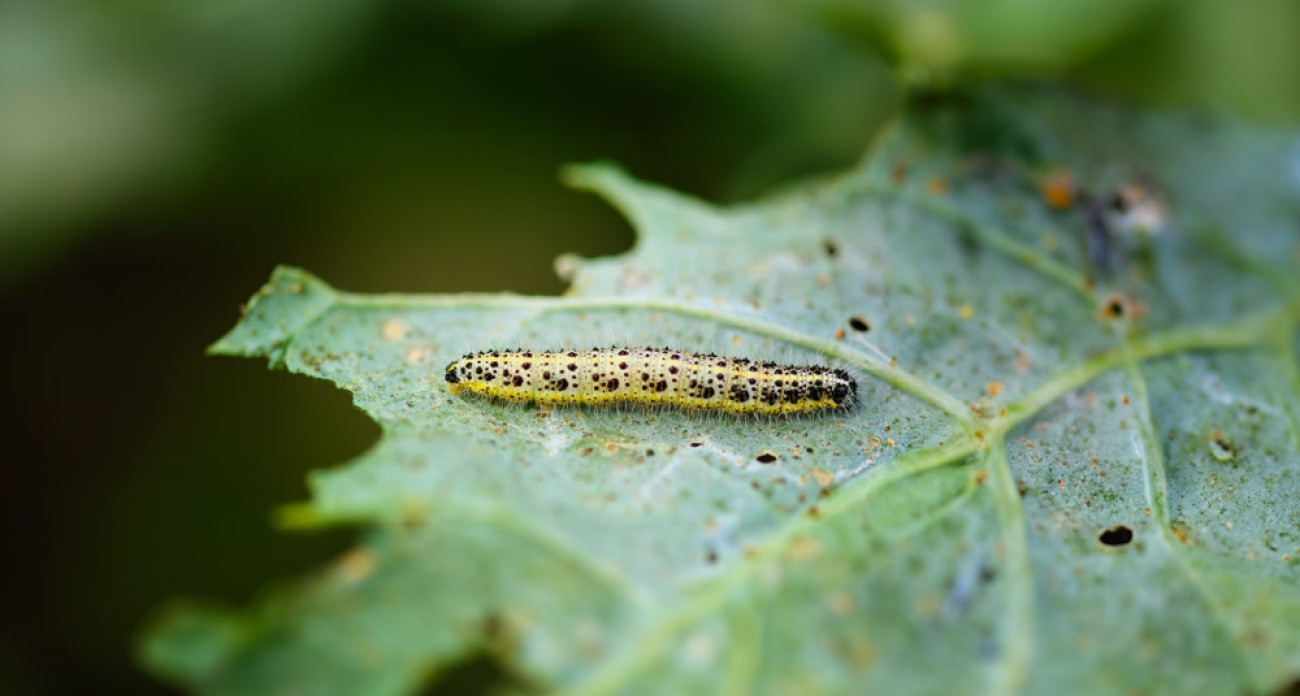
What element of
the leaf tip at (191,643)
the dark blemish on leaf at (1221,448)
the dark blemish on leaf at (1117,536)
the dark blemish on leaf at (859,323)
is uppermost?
the dark blemish on leaf at (859,323)

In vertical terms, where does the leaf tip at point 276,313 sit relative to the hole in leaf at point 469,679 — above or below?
above

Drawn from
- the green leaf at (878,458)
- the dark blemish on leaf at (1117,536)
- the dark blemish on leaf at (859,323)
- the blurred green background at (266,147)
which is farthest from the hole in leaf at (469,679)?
the dark blemish on leaf at (1117,536)

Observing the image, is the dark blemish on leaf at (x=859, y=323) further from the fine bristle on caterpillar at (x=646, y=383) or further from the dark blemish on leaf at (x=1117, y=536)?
the dark blemish on leaf at (x=1117, y=536)

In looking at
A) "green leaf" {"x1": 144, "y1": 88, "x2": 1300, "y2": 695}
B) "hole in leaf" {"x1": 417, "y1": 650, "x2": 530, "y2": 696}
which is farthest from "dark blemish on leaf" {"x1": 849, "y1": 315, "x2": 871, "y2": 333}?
"hole in leaf" {"x1": 417, "y1": 650, "x2": 530, "y2": 696}

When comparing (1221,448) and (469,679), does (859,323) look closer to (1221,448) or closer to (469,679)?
(1221,448)

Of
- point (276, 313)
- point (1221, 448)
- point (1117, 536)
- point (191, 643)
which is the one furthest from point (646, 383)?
point (1221, 448)

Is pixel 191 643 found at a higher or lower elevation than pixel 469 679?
lower

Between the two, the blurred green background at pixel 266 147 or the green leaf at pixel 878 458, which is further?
the blurred green background at pixel 266 147
